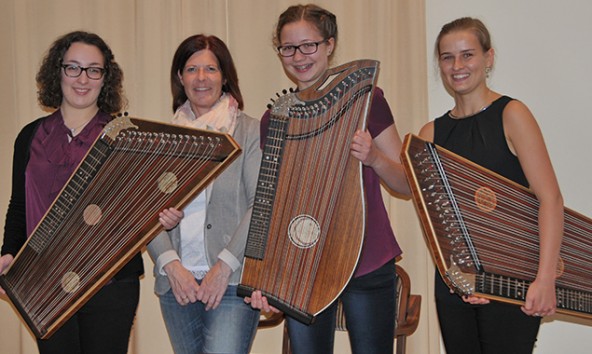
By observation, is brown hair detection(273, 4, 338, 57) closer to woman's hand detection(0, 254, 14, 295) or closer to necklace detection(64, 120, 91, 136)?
necklace detection(64, 120, 91, 136)

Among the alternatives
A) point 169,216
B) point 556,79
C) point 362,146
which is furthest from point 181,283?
point 556,79

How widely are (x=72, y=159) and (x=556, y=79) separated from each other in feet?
7.41

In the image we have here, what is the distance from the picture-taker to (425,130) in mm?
2289

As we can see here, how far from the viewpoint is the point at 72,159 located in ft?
7.20

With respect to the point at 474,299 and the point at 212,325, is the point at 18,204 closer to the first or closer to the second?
the point at 212,325

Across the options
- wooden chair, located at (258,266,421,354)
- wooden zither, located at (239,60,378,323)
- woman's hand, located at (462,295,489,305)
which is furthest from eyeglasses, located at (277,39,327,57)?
wooden chair, located at (258,266,421,354)

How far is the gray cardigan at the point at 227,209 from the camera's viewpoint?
2.21m

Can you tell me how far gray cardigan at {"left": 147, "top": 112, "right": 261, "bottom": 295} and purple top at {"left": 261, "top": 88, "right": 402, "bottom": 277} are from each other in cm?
40

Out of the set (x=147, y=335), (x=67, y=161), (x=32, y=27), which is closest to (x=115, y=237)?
(x=67, y=161)

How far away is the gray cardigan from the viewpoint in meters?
2.21

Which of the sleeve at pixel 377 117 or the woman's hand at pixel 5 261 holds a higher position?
the sleeve at pixel 377 117

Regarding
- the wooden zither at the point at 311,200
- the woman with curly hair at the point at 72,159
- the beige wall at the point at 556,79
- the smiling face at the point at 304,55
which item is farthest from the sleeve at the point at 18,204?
the beige wall at the point at 556,79

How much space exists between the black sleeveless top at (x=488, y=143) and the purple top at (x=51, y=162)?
1.19 meters

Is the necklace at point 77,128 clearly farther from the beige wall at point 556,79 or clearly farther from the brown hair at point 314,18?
the beige wall at point 556,79
